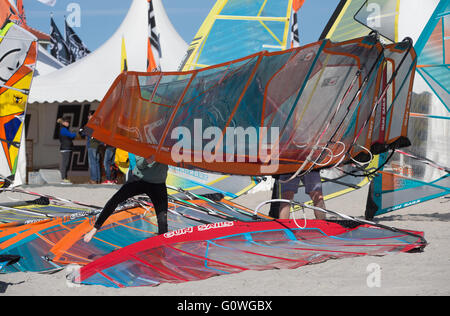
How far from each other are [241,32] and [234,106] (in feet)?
9.62

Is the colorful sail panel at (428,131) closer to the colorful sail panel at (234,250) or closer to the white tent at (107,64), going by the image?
the colorful sail panel at (234,250)

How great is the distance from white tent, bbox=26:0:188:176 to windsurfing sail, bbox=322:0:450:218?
5411mm

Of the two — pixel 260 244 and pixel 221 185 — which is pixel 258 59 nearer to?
pixel 260 244

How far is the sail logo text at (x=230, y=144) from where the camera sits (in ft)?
14.1

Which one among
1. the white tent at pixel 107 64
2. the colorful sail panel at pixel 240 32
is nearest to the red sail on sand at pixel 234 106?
the colorful sail panel at pixel 240 32

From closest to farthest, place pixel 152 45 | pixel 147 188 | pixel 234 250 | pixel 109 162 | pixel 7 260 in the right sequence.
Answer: pixel 7 260, pixel 234 250, pixel 147 188, pixel 152 45, pixel 109 162

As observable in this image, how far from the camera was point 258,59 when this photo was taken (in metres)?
4.29

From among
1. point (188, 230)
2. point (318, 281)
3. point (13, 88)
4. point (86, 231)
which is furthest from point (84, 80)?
point (318, 281)

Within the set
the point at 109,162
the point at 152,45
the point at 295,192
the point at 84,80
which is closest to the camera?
the point at 295,192

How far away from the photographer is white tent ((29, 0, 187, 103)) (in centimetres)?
1016

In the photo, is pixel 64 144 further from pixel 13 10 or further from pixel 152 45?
pixel 13 10

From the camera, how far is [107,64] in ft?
34.7

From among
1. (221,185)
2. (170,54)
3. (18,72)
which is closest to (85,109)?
(170,54)

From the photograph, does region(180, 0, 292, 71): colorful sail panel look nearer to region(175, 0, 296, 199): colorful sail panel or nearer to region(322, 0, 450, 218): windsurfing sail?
region(175, 0, 296, 199): colorful sail panel
